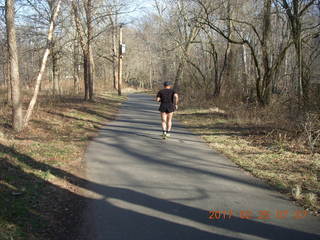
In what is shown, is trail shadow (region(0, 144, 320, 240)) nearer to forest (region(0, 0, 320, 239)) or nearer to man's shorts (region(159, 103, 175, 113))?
forest (region(0, 0, 320, 239))

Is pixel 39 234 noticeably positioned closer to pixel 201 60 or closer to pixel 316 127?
pixel 316 127

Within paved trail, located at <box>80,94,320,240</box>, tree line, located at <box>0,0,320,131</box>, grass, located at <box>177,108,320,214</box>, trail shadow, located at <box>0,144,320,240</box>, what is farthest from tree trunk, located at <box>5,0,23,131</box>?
grass, located at <box>177,108,320,214</box>

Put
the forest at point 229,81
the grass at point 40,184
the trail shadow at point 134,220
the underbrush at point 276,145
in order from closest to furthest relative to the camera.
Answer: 1. the trail shadow at point 134,220
2. the grass at point 40,184
3. the underbrush at point 276,145
4. the forest at point 229,81

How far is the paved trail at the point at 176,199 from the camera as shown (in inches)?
150

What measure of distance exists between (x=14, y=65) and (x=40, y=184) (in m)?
5.78

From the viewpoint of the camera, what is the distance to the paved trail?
3.80 m

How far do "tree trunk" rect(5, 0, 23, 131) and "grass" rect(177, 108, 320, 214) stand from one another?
631 centimetres

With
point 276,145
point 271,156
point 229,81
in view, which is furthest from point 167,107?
point 229,81

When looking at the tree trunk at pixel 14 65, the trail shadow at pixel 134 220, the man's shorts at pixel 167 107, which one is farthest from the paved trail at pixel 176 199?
the tree trunk at pixel 14 65

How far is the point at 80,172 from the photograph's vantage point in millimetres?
6254

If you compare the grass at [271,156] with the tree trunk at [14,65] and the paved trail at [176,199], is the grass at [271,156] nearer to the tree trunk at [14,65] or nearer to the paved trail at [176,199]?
the paved trail at [176,199]

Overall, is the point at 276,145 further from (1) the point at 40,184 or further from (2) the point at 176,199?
(1) the point at 40,184

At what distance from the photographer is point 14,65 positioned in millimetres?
9578

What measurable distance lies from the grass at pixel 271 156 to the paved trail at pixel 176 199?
327mm
